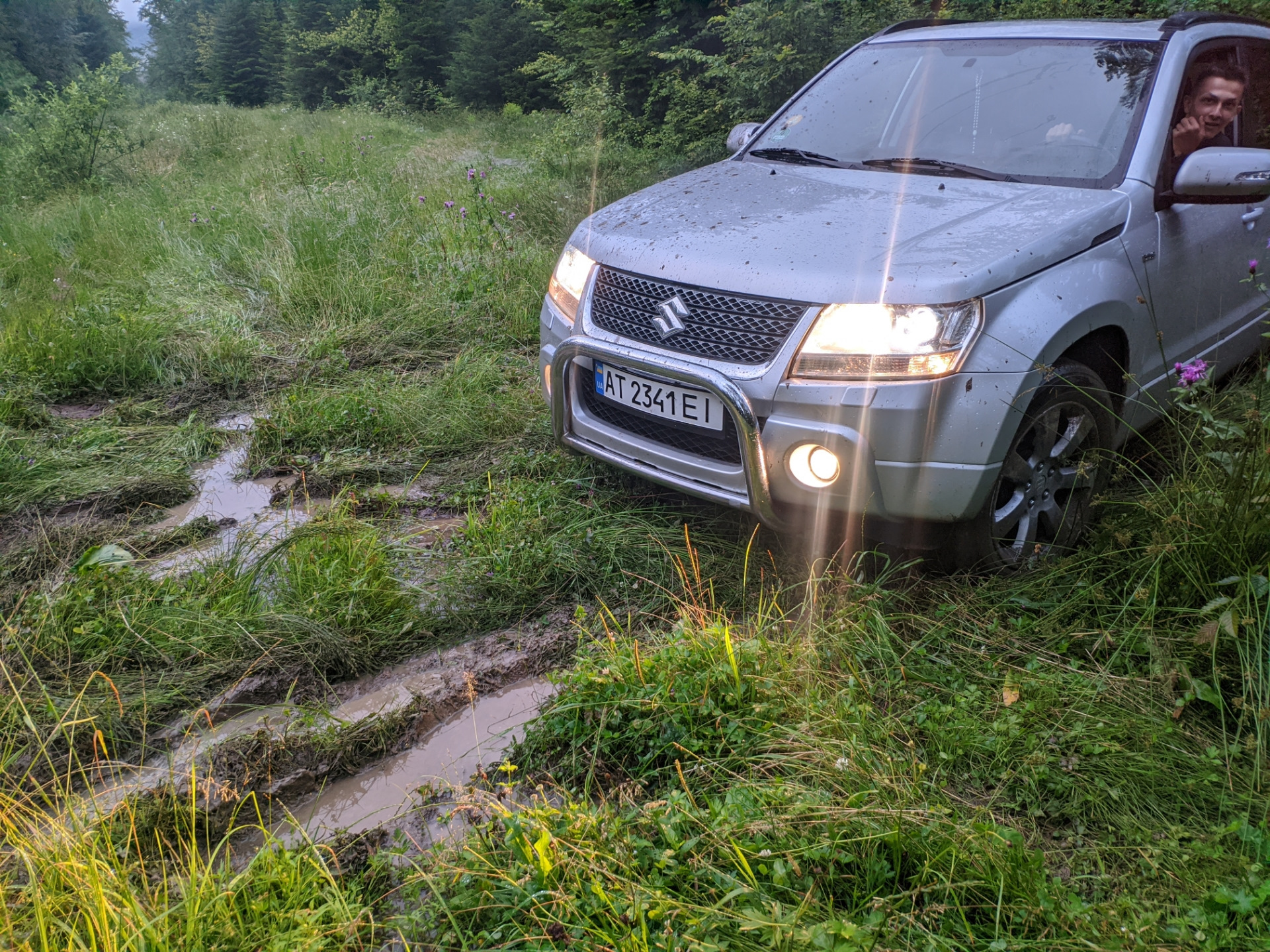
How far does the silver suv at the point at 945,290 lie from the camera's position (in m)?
2.27

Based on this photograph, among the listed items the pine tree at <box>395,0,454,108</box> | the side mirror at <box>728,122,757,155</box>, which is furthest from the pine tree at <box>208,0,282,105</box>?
the side mirror at <box>728,122,757,155</box>

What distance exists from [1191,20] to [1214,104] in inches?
12.7

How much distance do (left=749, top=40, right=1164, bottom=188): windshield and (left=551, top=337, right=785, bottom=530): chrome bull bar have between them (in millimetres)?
1294

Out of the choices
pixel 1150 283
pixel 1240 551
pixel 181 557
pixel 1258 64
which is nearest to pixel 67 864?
pixel 181 557

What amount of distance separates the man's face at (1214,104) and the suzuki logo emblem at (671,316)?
203cm

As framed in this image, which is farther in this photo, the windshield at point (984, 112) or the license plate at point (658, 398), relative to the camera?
the windshield at point (984, 112)

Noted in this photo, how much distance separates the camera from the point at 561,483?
11.0 ft

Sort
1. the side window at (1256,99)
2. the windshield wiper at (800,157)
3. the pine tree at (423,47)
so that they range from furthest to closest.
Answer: the pine tree at (423,47), the side window at (1256,99), the windshield wiper at (800,157)

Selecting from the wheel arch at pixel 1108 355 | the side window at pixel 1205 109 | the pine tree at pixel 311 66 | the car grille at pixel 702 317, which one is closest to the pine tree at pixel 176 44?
the pine tree at pixel 311 66

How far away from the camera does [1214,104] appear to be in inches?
123

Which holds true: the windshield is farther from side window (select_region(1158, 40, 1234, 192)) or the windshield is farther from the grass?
the grass

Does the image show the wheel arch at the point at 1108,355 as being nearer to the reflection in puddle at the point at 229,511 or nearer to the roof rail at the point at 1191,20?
the roof rail at the point at 1191,20

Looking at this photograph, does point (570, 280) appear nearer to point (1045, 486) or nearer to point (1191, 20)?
point (1045, 486)

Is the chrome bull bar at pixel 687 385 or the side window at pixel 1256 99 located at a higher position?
the side window at pixel 1256 99
